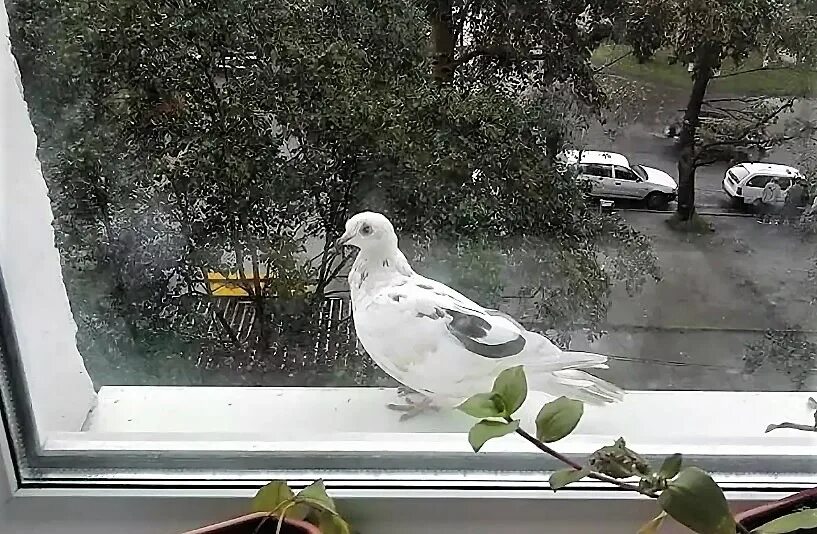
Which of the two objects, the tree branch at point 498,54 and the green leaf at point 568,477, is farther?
the tree branch at point 498,54

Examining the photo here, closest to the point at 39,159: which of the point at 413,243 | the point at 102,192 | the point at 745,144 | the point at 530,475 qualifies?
the point at 102,192

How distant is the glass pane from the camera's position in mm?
726

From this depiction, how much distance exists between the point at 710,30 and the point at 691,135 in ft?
0.28

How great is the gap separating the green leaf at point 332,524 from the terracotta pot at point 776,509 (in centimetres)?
29

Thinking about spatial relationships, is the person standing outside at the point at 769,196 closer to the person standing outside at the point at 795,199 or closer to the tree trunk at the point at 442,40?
the person standing outside at the point at 795,199

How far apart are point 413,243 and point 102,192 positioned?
0.27 m

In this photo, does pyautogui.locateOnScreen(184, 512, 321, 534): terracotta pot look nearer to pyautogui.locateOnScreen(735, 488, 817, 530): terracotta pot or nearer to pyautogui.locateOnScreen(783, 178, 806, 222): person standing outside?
pyautogui.locateOnScreen(735, 488, 817, 530): terracotta pot

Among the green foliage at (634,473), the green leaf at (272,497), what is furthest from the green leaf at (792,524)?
the green leaf at (272,497)

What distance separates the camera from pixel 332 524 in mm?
673

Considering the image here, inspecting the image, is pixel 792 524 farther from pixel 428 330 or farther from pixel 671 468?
pixel 428 330

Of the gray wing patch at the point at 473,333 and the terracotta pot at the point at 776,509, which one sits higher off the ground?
the gray wing patch at the point at 473,333

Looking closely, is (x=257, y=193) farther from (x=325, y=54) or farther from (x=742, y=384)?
(x=742, y=384)

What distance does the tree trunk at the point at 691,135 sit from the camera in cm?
73

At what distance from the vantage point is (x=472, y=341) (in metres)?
0.76
